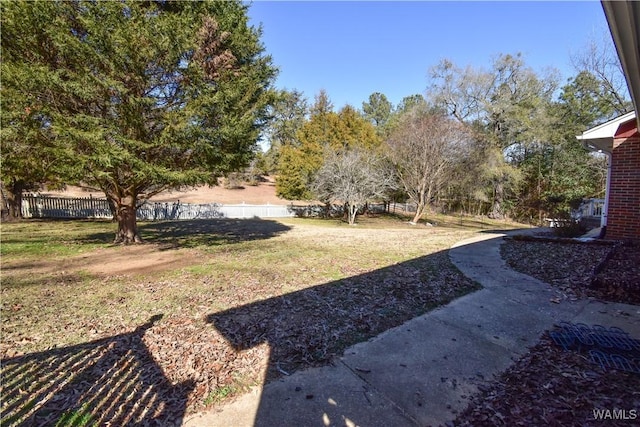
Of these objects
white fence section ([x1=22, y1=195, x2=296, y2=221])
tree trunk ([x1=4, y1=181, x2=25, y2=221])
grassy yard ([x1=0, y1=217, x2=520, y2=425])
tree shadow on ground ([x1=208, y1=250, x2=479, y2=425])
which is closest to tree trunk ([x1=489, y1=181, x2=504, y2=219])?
white fence section ([x1=22, y1=195, x2=296, y2=221])

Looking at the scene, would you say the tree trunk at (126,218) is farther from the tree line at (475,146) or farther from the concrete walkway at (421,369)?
the tree line at (475,146)

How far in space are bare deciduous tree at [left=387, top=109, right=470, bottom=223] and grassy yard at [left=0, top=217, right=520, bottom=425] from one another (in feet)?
41.1

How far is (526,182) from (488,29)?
71.5 feet

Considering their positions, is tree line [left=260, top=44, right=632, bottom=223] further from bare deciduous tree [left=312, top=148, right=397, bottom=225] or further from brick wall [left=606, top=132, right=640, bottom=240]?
brick wall [left=606, top=132, right=640, bottom=240]

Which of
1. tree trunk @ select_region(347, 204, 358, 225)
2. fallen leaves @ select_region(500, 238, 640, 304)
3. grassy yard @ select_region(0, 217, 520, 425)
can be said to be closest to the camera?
grassy yard @ select_region(0, 217, 520, 425)

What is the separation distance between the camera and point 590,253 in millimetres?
6004

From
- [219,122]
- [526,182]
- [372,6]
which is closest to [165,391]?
[219,122]

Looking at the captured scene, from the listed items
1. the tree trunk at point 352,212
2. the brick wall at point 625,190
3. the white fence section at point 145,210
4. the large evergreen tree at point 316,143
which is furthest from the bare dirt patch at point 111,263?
the large evergreen tree at point 316,143

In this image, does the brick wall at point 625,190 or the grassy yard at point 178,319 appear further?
the brick wall at point 625,190

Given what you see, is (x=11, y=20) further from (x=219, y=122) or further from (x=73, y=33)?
Result: (x=219, y=122)

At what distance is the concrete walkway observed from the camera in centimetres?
200

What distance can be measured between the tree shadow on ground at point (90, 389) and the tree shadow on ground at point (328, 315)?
717 mm

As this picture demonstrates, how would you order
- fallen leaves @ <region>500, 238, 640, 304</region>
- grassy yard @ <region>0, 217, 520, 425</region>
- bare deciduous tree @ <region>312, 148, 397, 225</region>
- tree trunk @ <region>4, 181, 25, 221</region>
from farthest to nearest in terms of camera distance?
1. bare deciduous tree @ <region>312, 148, 397, 225</region>
2. tree trunk @ <region>4, 181, 25, 221</region>
3. fallen leaves @ <region>500, 238, 640, 304</region>
4. grassy yard @ <region>0, 217, 520, 425</region>

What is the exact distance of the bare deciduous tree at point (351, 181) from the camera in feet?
56.0
